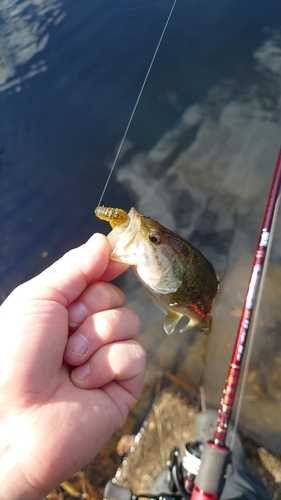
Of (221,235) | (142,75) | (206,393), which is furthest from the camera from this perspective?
(142,75)

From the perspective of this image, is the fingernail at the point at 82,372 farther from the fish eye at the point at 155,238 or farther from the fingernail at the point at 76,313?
the fish eye at the point at 155,238

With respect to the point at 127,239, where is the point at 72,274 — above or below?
above

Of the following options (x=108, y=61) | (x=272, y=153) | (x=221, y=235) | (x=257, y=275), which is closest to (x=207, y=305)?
(x=257, y=275)

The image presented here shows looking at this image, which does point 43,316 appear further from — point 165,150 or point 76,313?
point 165,150

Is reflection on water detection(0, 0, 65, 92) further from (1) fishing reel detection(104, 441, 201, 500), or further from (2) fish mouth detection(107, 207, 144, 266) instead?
(1) fishing reel detection(104, 441, 201, 500)

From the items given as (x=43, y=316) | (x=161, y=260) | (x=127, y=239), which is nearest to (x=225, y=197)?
(x=161, y=260)

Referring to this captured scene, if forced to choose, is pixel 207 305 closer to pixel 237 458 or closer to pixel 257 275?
pixel 257 275

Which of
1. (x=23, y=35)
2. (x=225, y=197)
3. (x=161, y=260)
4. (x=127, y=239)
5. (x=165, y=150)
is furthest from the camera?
(x=23, y=35)
